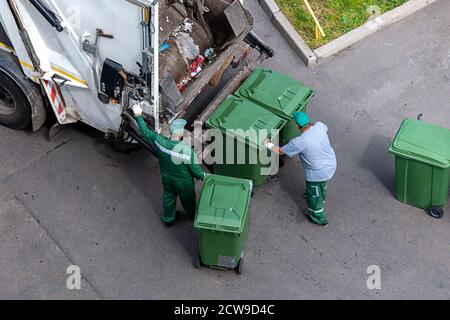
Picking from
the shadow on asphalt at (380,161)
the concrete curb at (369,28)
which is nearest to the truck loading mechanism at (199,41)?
the concrete curb at (369,28)

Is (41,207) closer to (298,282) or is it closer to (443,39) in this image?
(298,282)

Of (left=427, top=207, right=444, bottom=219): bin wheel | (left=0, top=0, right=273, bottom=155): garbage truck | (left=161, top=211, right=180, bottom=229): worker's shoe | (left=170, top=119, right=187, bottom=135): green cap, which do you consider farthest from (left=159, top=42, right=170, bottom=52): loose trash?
(left=427, top=207, right=444, bottom=219): bin wheel

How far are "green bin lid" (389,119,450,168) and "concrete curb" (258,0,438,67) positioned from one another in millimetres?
2077

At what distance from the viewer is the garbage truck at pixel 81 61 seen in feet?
19.6

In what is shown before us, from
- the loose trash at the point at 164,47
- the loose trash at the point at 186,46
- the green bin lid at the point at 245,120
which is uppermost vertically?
the loose trash at the point at 164,47

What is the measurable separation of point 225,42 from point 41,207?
101 inches

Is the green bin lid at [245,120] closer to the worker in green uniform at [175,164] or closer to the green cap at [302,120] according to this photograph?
the green cap at [302,120]

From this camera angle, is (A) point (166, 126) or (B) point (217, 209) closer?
(B) point (217, 209)

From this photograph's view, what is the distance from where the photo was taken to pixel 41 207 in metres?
6.89

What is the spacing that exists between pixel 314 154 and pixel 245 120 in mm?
773

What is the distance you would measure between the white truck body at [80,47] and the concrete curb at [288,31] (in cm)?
270

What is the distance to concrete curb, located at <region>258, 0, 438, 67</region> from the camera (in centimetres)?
854

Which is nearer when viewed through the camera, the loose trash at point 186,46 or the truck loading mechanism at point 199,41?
the truck loading mechanism at point 199,41
